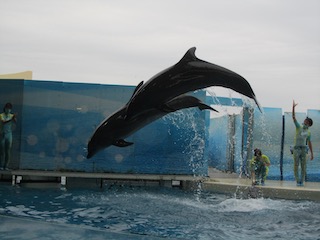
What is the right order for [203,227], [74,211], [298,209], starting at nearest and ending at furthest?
[203,227] → [74,211] → [298,209]

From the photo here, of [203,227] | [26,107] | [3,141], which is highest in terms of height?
[26,107]

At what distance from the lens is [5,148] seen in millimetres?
12516

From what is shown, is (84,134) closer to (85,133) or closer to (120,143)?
(85,133)

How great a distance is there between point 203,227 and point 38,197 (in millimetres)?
4359

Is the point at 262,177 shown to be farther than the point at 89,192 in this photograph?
Yes

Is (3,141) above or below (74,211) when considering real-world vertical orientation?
above

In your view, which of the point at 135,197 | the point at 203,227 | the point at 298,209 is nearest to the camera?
the point at 203,227

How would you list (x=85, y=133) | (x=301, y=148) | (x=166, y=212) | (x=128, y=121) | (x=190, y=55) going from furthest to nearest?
(x=301, y=148) < (x=85, y=133) < (x=166, y=212) < (x=128, y=121) < (x=190, y=55)

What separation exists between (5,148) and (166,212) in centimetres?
594

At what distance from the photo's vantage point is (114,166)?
1295 cm

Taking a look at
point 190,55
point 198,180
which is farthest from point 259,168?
point 190,55

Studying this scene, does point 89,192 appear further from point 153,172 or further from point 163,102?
point 163,102

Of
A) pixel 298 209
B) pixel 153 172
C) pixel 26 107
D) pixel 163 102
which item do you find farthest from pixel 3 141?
pixel 298 209

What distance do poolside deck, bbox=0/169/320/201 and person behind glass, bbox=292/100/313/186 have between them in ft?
1.78
